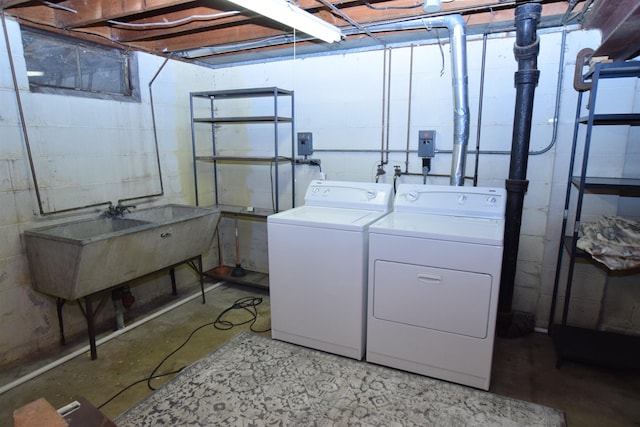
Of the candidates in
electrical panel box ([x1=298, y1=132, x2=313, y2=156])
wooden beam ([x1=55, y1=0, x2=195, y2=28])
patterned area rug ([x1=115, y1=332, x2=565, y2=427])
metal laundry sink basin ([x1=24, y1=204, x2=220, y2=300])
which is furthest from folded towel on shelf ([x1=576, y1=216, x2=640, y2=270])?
wooden beam ([x1=55, y1=0, x2=195, y2=28])

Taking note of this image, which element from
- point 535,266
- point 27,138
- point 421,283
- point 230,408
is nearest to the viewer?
point 230,408

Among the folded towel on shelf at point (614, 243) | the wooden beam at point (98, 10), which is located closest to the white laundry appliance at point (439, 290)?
the folded towel on shelf at point (614, 243)

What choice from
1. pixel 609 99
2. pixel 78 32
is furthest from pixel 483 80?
pixel 78 32

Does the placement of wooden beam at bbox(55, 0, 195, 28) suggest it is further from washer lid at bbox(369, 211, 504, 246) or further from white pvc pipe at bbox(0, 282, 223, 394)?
white pvc pipe at bbox(0, 282, 223, 394)

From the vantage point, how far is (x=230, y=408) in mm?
2053

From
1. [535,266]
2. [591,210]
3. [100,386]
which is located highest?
[591,210]

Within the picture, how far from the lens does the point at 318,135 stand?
3463 millimetres

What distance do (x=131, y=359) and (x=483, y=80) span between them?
3.14 m

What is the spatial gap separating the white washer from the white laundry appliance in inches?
3.6

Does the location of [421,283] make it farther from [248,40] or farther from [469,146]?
[248,40]

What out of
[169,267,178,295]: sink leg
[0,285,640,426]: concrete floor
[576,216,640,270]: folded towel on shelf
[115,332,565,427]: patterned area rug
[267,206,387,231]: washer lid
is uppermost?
[267,206,387,231]: washer lid

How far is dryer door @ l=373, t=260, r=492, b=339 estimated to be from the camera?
208cm

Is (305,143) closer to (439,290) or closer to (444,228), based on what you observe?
(444,228)

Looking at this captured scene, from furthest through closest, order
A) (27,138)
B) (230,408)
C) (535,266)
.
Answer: (535,266)
(27,138)
(230,408)
